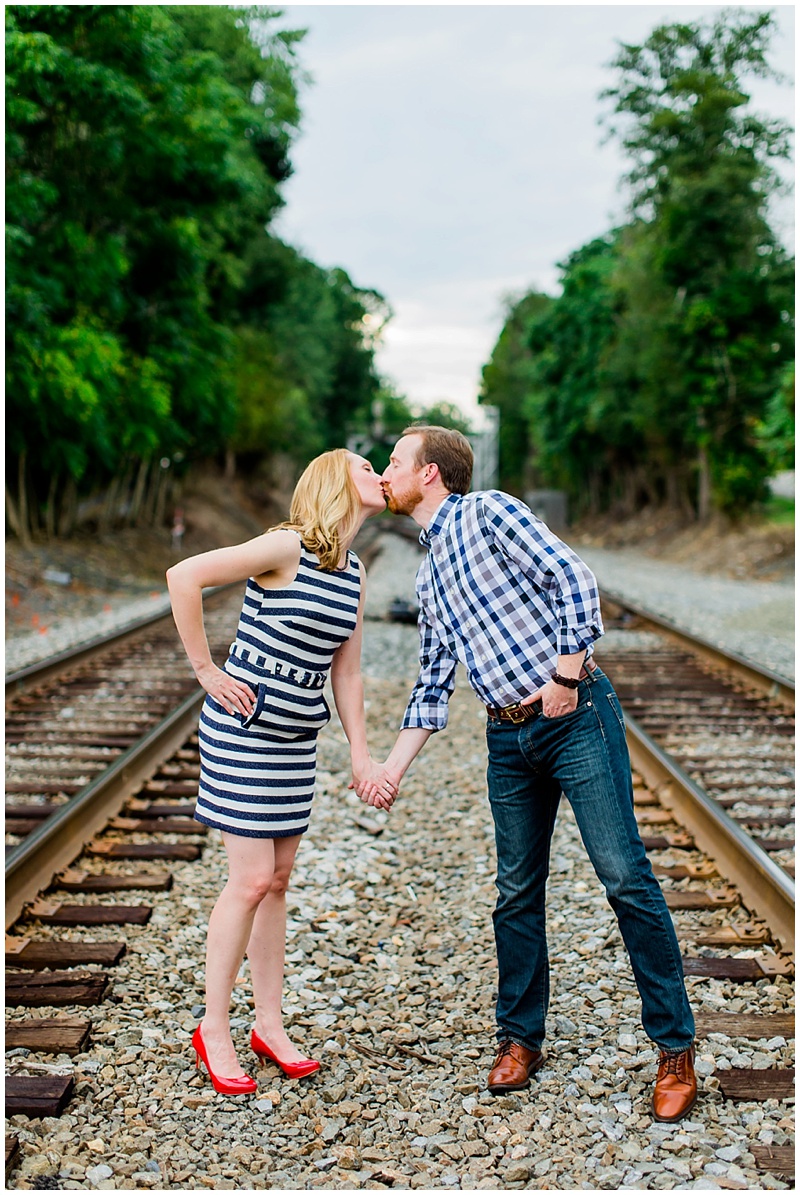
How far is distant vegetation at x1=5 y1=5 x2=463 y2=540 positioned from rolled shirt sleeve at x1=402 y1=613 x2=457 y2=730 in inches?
484

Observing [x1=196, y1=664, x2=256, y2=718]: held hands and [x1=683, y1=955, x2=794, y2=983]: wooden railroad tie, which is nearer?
[x1=196, y1=664, x2=256, y2=718]: held hands

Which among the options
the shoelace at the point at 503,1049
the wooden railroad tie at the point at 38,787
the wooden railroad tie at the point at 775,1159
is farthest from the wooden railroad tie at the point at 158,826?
the wooden railroad tie at the point at 775,1159

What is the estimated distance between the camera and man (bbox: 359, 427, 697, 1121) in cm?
276

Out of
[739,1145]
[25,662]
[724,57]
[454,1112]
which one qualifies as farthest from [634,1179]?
[724,57]

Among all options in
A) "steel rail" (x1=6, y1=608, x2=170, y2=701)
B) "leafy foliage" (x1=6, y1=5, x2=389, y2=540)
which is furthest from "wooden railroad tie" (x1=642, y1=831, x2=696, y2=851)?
"leafy foliage" (x1=6, y1=5, x2=389, y2=540)

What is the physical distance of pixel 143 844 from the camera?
4.91m

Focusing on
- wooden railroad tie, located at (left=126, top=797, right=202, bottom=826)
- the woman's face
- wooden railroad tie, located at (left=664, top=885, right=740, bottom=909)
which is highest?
the woman's face

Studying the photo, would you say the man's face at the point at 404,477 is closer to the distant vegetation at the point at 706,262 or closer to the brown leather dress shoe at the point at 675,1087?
the brown leather dress shoe at the point at 675,1087

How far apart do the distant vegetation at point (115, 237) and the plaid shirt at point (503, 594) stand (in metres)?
12.4

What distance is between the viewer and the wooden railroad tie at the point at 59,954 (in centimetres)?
370

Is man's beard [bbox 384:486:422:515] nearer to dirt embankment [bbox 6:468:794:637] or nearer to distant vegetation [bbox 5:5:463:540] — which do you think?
dirt embankment [bbox 6:468:794:637]

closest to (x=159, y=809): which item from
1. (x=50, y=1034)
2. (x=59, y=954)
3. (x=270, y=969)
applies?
(x=59, y=954)

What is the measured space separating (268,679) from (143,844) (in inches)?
95.0

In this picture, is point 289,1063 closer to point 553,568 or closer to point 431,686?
point 431,686
